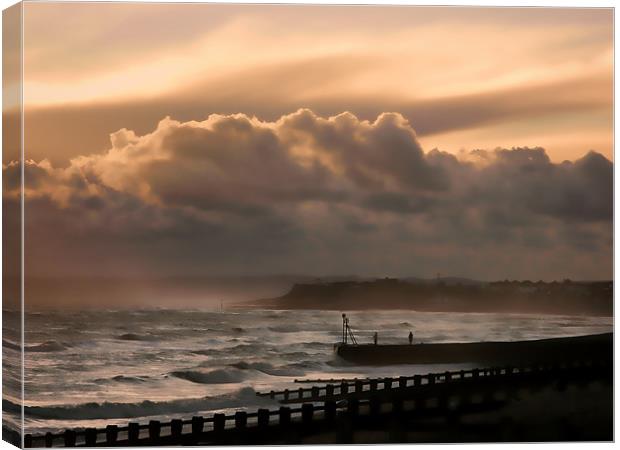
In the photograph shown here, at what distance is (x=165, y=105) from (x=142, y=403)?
2459 millimetres

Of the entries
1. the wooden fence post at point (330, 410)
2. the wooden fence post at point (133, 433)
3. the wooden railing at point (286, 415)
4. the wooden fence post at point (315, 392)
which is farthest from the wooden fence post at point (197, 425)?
the wooden fence post at point (330, 410)

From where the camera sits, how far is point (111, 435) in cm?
1105

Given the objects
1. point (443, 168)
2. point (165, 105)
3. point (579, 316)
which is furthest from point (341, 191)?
point (579, 316)

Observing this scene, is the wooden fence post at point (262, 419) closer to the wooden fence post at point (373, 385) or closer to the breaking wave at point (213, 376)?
the breaking wave at point (213, 376)

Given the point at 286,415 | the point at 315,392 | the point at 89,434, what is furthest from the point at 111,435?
the point at 315,392

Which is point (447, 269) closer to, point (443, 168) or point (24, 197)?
point (443, 168)

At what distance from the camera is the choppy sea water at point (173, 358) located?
36.1 ft

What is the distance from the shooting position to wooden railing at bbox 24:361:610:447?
11039mm

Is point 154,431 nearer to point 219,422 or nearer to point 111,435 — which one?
point 111,435

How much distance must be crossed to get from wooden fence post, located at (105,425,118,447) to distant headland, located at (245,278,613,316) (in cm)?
150

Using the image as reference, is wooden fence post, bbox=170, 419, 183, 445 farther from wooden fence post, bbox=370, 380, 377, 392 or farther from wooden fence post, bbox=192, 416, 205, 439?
wooden fence post, bbox=370, 380, 377, 392

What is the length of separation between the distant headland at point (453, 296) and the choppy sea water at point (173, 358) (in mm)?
118

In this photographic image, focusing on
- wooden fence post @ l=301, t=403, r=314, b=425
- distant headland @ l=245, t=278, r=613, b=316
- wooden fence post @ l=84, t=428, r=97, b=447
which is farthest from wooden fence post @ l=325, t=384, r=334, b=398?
wooden fence post @ l=84, t=428, r=97, b=447

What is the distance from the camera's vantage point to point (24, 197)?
11023 millimetres
